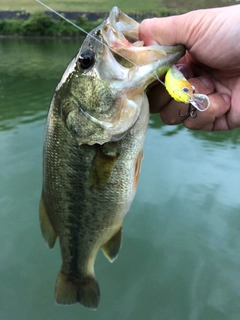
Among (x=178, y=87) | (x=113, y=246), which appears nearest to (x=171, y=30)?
(x=178, y=87)

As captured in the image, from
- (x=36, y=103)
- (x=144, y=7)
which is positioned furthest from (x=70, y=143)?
(x=144, y=7)

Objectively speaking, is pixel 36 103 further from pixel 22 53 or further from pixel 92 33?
pixel 22 53

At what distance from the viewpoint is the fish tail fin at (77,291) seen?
236 centimetres

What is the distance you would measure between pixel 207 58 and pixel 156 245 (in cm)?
374

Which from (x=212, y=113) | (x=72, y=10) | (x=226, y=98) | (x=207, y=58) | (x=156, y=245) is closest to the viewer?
(x=207, y=58)

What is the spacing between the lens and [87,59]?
1693mm

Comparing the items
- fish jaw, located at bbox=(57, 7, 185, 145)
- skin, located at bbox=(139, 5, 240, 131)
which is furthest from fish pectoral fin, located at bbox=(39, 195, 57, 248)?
skin, located at bbox=(139, 5, 240, 131)

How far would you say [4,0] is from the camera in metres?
48.6

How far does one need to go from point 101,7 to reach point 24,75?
31348 millimetres

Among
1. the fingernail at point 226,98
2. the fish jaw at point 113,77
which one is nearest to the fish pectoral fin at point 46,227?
the fish jaw at point 113,77

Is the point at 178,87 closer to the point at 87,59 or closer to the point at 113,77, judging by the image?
the point at 113,77

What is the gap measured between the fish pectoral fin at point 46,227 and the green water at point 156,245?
238 centimetres

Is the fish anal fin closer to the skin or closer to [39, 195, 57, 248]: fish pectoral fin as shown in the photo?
[39, 195, 57, 248]: fish pectoral fin

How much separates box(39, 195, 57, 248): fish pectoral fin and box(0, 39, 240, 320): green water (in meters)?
2.38
